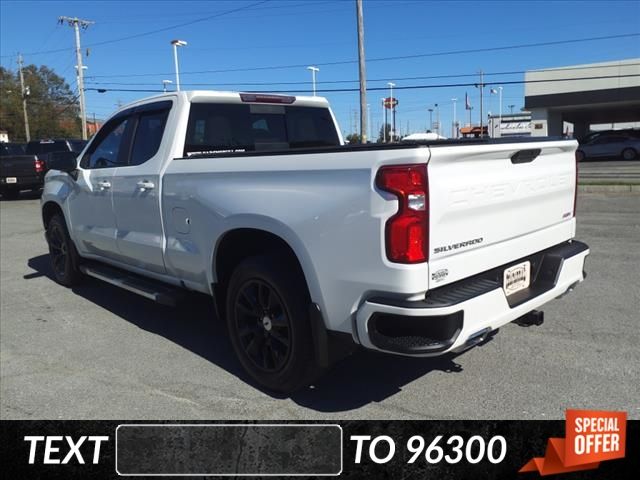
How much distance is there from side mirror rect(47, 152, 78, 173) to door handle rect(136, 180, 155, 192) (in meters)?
1.72

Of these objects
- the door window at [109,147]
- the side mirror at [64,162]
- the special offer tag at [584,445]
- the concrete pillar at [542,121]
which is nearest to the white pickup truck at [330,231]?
the door window at [109,147]

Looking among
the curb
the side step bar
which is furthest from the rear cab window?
the curb

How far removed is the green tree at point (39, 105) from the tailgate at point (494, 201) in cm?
9040

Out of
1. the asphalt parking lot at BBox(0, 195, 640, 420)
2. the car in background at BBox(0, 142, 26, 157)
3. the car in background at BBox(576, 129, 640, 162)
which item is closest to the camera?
the asphalt parking lot at BBox(0, 195, 640, 420)

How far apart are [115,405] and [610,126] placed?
229 feet

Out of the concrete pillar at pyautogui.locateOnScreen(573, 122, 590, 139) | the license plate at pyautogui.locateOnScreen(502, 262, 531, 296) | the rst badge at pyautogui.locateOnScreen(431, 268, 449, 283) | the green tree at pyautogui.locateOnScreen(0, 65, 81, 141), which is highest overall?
the green tree at pyautogui.locateOnScreen(0, 65, 81, 141)

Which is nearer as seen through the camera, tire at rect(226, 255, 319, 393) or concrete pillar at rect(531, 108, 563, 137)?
tire at rect(226, 255, 319, 393)

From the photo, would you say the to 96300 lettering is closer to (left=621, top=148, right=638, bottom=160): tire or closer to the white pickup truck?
the white pickup truck

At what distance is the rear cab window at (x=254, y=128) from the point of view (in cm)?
462

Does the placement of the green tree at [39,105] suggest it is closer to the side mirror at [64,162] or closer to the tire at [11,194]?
the tire at [11,194]

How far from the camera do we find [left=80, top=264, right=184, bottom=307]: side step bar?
14.8 ft

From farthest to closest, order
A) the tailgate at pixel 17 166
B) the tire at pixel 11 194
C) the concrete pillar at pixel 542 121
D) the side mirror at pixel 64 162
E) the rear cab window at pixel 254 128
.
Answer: the concrete pillar at pixel 542 121 → the tire at pixel 11 194 → the tailgate at pixel 17 166 → the side mirror at pixel 64 162 → the rear cab window at pixel 254 128

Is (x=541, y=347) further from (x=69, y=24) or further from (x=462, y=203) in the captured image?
(x=69, y=24)

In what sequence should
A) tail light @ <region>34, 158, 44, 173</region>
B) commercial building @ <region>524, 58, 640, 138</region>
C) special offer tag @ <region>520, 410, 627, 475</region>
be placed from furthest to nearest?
commercial building @ <region>524, 58, 640, 138</region> < tail light @ <region>34, 158, 44, 173</region> < special offer tag @ <region>520, 410, 627, 475</region>
